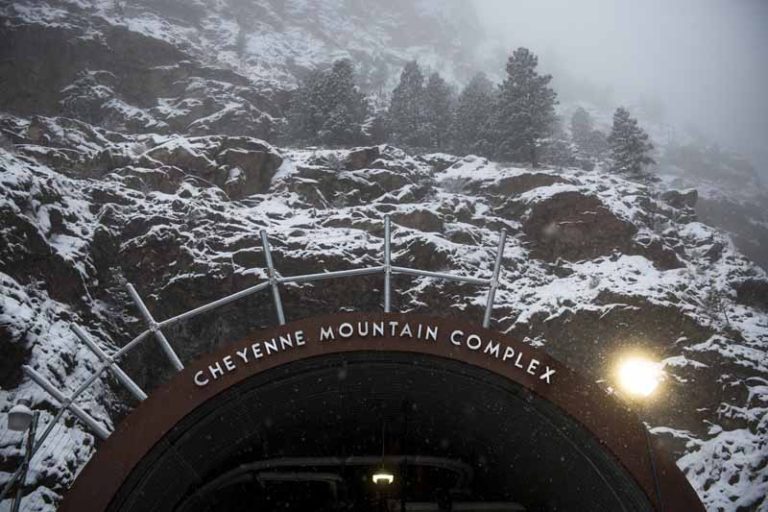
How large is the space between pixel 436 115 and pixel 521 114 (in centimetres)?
929

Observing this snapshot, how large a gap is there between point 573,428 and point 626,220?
86.6 ft

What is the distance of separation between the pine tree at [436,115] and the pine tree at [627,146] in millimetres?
13367

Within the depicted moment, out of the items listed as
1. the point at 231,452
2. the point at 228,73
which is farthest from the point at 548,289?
the point at 228,73

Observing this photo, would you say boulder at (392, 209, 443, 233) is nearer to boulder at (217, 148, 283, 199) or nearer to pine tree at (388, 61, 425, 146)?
boulder at (217, 148, 283, 199)

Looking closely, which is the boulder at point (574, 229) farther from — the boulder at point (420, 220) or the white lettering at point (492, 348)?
the white lettering at point (492, 348)

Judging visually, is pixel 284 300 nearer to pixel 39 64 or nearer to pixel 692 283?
pixel 692 283

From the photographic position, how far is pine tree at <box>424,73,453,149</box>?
51.1 m

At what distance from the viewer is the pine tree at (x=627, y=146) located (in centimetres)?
4725

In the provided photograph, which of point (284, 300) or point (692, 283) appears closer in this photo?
point (284, 300)

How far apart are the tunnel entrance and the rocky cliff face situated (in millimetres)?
9437

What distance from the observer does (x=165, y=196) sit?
3219 centimetres

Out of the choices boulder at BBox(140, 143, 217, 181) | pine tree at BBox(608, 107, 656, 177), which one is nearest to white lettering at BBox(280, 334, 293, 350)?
boulder at BBox(140, 143, 217, 181)

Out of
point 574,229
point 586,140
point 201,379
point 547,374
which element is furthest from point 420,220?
point 586,140

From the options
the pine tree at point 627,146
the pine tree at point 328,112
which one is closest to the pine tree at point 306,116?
the pine tree at point 328,112
